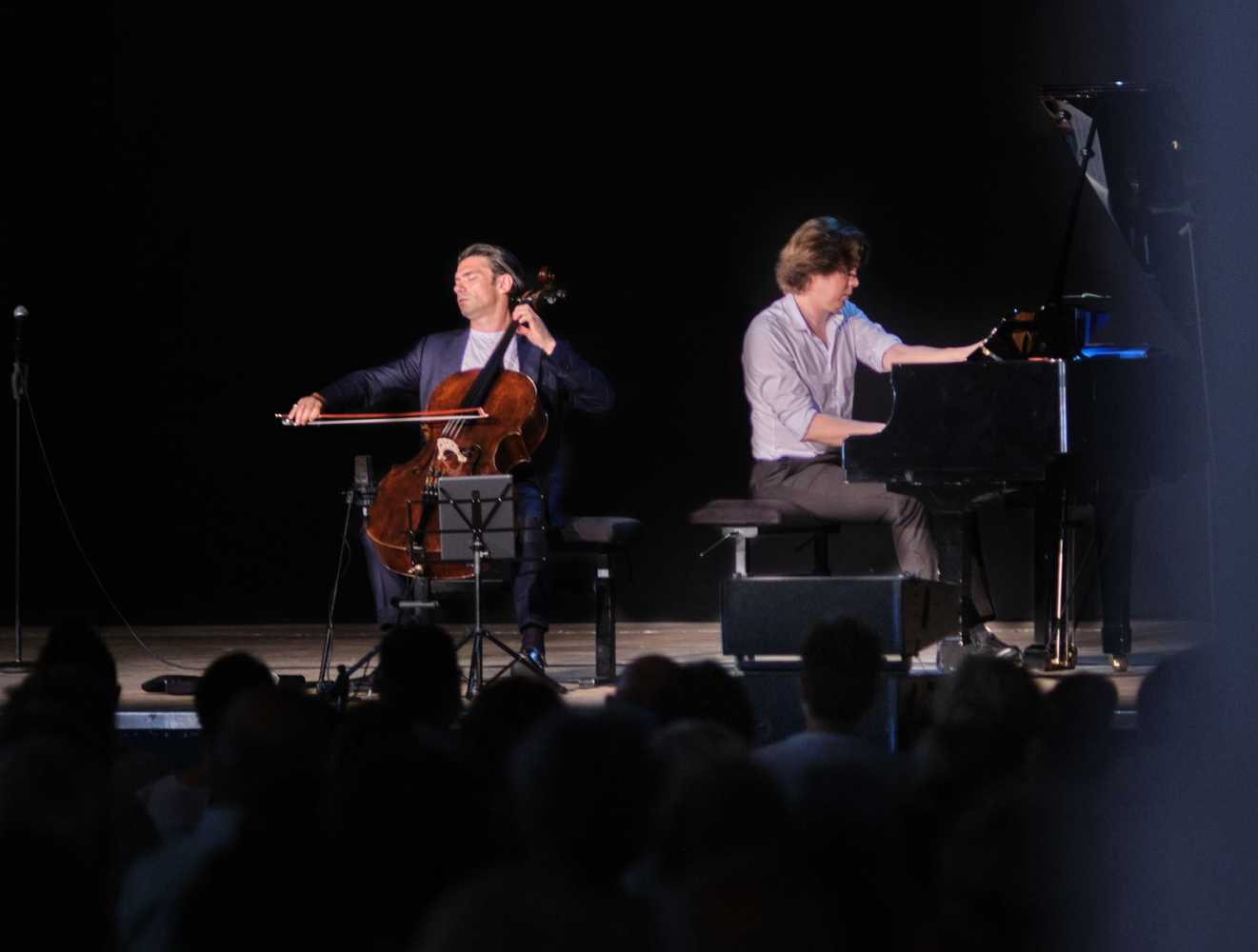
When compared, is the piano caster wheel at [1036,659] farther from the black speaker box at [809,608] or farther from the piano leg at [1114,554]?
the black speaker box at [809,608]

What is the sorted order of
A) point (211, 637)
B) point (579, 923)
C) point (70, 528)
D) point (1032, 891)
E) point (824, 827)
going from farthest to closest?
point (70, 528), point (211, 637), point (824, 827), point (1032, 891), point (579, 923)

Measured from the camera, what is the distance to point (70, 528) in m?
8.43

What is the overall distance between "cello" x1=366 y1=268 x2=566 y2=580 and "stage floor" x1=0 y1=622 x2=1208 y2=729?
54cm

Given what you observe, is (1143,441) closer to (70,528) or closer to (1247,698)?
(1247,698)

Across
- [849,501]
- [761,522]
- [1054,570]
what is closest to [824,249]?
[849,501]

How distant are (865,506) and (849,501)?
6 cm

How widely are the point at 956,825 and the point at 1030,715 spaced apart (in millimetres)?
810

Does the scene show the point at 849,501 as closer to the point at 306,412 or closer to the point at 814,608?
the point at 814,608

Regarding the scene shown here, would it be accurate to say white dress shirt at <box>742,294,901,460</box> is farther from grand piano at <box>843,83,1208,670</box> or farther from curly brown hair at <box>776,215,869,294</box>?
grand piano at <box>843,83,1208,670</box>

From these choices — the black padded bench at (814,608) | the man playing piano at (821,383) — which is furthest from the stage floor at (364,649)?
the man playing piano at (821,383)

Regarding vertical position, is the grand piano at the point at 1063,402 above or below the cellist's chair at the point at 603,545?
above

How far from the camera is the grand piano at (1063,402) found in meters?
5.35

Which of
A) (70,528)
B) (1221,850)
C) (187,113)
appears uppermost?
(187,113)

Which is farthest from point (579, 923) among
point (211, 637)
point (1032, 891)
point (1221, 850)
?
point (211, 637)
